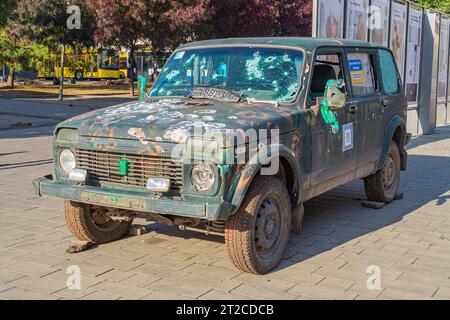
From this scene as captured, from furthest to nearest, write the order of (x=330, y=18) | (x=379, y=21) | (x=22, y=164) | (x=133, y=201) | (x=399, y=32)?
(x=399, y=32)
(x=379, y=21)
(x=330, y=18)
(x=22, y=164)
(x=133, y=201)

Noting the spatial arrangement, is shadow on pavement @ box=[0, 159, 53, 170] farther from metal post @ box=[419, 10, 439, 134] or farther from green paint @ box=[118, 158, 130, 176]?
metal post @ box=[419, 10, 439, 134]

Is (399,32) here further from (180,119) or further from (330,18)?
(180,119)

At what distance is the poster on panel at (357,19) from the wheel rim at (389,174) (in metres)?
5.14

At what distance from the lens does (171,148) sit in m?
4.67

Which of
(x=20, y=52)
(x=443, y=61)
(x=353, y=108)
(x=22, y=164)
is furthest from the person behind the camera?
(x=20, y=52)

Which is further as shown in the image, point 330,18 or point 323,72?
point 330,18

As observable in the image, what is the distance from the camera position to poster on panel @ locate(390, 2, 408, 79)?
1556cm

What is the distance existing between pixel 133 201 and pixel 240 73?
191 centimetres

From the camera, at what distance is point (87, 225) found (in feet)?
18.8

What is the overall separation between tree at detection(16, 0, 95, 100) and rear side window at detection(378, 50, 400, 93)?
22.9 m

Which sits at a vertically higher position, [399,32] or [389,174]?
[399,32]

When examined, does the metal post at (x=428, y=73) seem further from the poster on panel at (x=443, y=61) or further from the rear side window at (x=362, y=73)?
the rear side window at (x=362, y=73)

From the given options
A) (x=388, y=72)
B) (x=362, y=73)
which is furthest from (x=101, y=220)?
(x=388, y=72)

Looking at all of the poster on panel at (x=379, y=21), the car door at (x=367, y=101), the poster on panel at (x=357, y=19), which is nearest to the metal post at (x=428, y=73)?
the poster on panel at (x=379, y=21)
